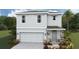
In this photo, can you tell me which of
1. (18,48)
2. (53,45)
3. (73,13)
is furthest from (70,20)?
(18,48)

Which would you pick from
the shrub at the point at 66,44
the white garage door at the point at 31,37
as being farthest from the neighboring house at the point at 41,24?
the shrub at the point at 66,44

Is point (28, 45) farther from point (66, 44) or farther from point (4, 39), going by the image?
point (66, 44)

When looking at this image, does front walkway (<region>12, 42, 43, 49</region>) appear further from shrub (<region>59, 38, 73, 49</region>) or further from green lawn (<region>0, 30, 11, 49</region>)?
shrub (<region>59, 38, 73, 49</region>)

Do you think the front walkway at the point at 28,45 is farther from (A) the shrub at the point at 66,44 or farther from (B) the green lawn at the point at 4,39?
(A) the shrub at the point at 66,44

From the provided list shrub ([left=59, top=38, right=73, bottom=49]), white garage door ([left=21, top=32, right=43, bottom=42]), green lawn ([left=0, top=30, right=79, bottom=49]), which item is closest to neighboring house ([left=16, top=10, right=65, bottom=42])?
white garage door ([left=21, top=32, right=43, bottom=42])

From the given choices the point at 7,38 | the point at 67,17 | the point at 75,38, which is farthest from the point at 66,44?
the point at 7,38

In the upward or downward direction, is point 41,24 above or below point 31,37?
above

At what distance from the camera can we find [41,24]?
5672 mm

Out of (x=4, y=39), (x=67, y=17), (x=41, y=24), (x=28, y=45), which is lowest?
(x=28, y=45)

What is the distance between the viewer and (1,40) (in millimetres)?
5695

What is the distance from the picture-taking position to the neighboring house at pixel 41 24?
5.65 metres

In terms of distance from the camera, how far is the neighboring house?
565 centimetres

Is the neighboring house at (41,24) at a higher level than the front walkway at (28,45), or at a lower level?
higher

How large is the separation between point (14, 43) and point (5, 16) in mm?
551
